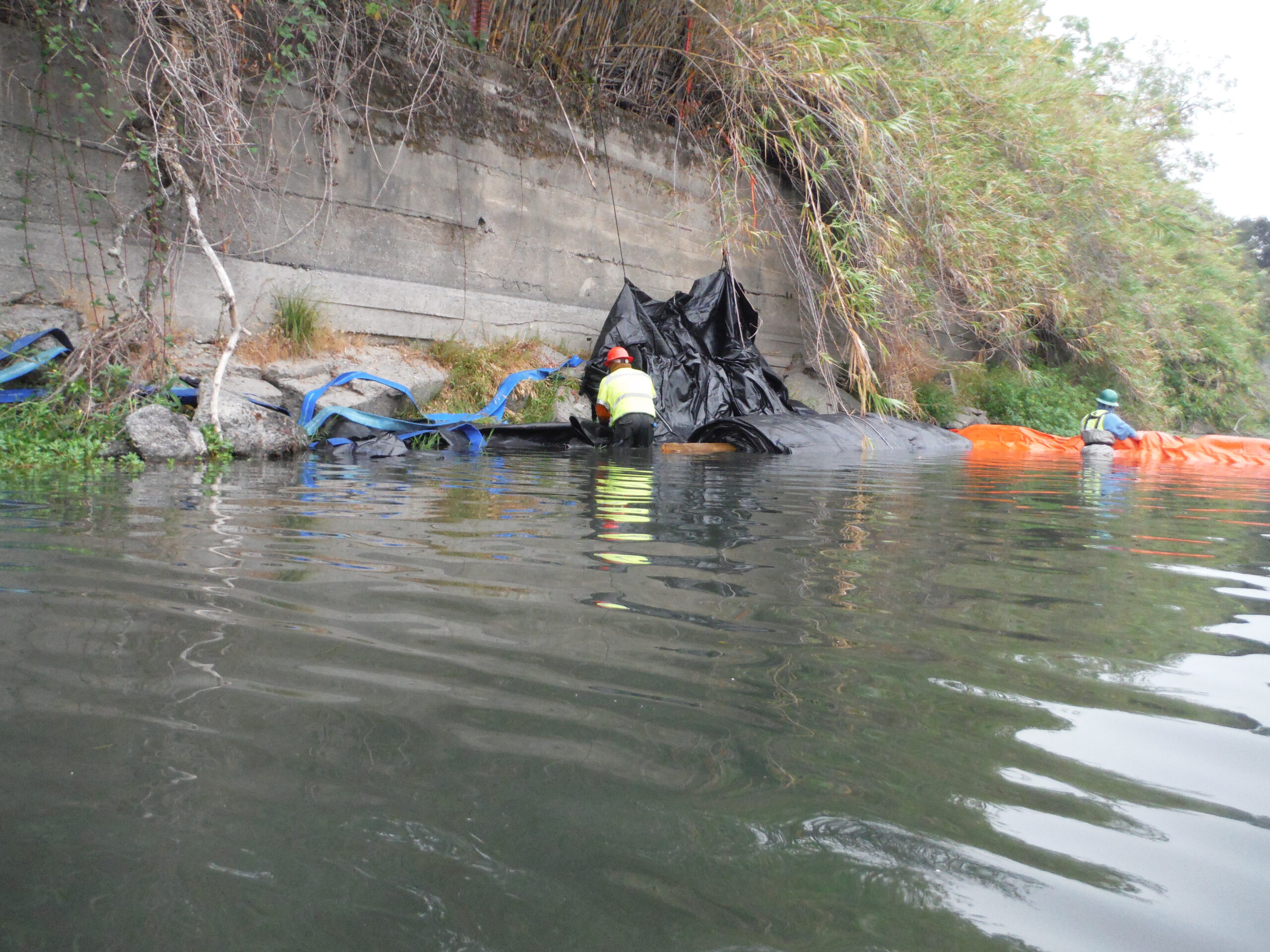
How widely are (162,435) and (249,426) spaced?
2.06ft

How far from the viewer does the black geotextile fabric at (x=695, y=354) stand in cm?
952

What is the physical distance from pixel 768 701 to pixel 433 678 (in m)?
0.55

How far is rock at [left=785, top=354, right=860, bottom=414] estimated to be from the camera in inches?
449

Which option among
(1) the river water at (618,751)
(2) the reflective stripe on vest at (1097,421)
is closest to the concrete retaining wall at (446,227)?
(2) the reflective stripe on vest at (1097,421)

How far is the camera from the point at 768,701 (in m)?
1.45

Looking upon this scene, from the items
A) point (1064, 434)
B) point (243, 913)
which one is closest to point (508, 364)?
point (243, 913)

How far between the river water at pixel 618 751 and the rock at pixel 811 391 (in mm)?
8741

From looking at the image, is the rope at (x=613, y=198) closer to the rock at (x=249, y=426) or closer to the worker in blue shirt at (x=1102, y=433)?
the rock at (x=249, y=426)

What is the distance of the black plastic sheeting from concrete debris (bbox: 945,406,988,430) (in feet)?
6.90

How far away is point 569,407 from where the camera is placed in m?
9.05

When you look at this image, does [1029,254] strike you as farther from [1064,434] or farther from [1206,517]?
[1206,517]

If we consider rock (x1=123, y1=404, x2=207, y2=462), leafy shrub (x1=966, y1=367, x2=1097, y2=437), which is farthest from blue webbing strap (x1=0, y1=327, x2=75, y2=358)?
leafy shrub (x1=966, y1=367, x2=1097, y2=437)

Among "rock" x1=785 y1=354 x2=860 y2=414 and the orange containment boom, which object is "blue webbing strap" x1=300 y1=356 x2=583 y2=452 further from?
the orange containment boom

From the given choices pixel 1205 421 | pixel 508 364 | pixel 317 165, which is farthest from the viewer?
pixel 1205 421
